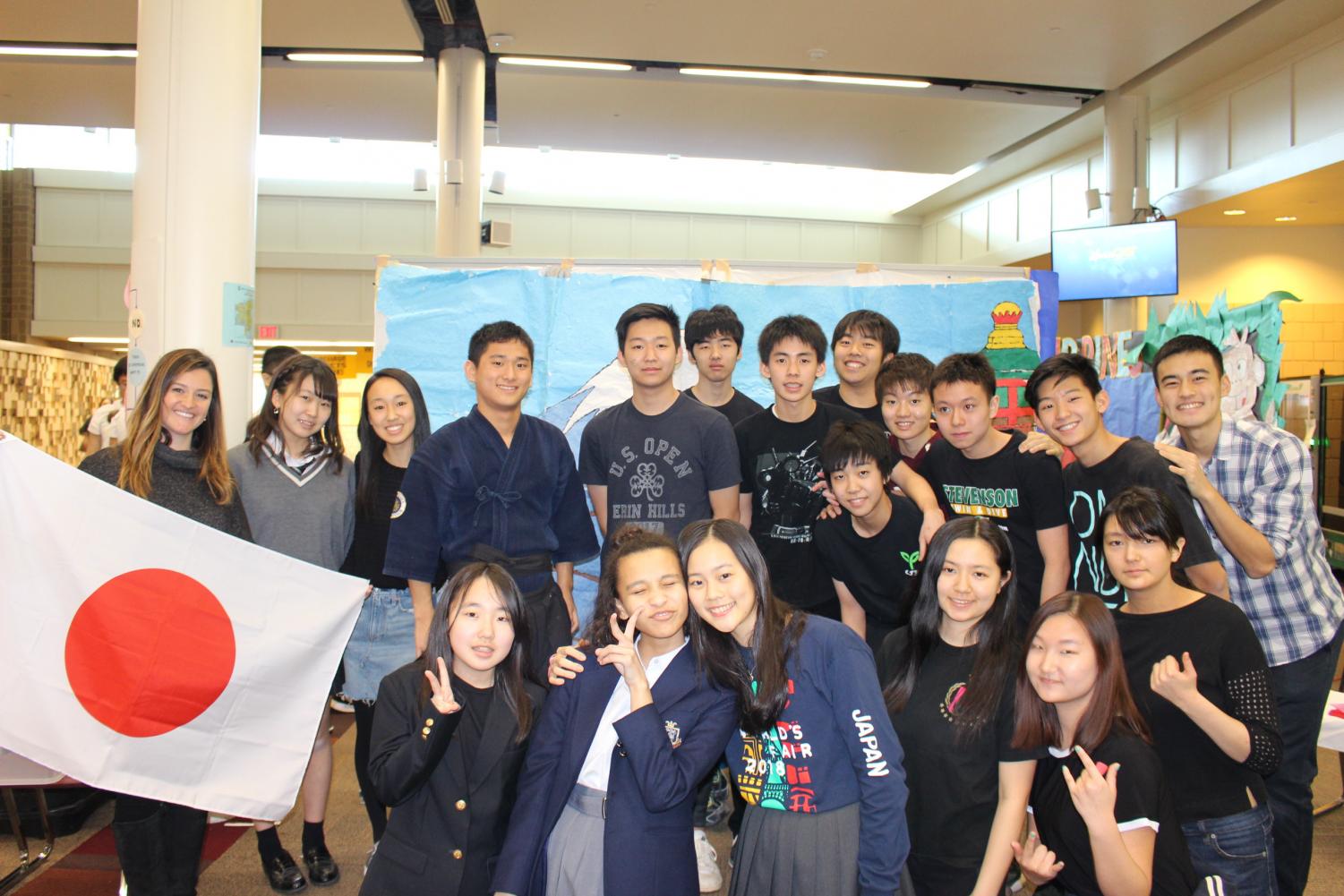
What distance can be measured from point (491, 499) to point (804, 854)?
1427 mm

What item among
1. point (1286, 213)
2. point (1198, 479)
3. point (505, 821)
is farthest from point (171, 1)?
point (1286, 213)

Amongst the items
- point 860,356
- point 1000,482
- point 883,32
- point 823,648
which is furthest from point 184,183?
point 883,32

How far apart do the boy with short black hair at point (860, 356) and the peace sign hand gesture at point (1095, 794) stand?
172cm

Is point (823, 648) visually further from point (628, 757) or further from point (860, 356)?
point (860, 356)

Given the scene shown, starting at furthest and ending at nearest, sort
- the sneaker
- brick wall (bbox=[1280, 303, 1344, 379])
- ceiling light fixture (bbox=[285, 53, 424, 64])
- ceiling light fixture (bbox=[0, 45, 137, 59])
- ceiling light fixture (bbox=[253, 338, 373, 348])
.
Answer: ceiling light fixture (bbox=[253, 338, 373, 348]), brick wall (bbox=[1280, 303, 1344, 379]), ceiling light fixture (bbox=[285, 53, 424, 64]), ceiling light fixture (bbox=[0, 45, 137, 59]), the sneaker

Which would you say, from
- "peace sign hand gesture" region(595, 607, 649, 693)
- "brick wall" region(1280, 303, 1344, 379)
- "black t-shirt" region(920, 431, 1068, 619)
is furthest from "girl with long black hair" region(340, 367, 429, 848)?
"brick wall" region(1280, 303, 1344, 379)

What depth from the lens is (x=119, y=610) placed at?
8.29 feet

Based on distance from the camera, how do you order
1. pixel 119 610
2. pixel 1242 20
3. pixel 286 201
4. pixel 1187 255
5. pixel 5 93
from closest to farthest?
pixel 119 610, pixel 1242 20, pixel 5 93, pixel 1187 255, pixel 286 201

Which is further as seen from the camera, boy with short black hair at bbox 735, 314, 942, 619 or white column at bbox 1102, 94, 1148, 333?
white column at bbox 1102, 94, 1148, 333

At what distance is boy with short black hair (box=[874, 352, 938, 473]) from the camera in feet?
10.4

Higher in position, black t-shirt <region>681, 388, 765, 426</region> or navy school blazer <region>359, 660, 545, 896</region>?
black t-shirt <region>681, 388, 765, 426</region>

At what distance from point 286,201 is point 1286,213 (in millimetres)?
12231

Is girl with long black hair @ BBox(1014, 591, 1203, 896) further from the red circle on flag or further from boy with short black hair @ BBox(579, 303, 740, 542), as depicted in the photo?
the red circle on flag

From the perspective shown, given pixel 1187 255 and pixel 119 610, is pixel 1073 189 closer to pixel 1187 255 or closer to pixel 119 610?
pixel 1187 255
